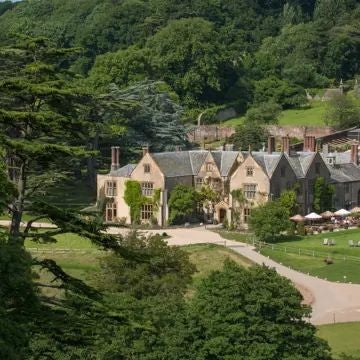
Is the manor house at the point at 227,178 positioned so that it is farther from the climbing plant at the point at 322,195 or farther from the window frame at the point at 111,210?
the climbing plant at the point at 322,195

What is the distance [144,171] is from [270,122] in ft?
95.5

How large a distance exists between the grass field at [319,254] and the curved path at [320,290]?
27.0 inches

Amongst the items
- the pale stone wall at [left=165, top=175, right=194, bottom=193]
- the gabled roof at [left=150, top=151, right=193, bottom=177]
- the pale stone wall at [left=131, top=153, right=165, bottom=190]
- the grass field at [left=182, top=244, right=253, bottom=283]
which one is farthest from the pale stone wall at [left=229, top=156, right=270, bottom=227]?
the grass field at [left=182, top=244, right=253, bottom=283]

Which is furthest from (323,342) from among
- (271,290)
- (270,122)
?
(270,122)

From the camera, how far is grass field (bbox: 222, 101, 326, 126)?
9131 cm

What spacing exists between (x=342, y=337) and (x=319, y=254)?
13862mm

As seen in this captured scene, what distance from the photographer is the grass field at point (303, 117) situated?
91.3m

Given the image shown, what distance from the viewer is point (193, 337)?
2888cm

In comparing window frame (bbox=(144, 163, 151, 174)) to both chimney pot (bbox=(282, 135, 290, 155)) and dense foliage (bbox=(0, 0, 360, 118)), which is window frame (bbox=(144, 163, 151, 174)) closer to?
chimney pot (bbox=(282, 135, 290, 155))

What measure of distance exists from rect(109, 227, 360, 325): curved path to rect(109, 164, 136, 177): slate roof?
26.3 ft

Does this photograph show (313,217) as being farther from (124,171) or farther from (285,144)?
(124,171)

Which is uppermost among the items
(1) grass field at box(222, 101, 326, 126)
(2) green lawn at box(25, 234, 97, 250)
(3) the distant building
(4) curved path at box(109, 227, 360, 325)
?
(3) the distant building

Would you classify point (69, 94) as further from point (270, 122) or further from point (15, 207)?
point (270, 122)

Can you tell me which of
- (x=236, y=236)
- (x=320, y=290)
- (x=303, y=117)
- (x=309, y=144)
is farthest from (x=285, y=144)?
(x=303, y=117)
